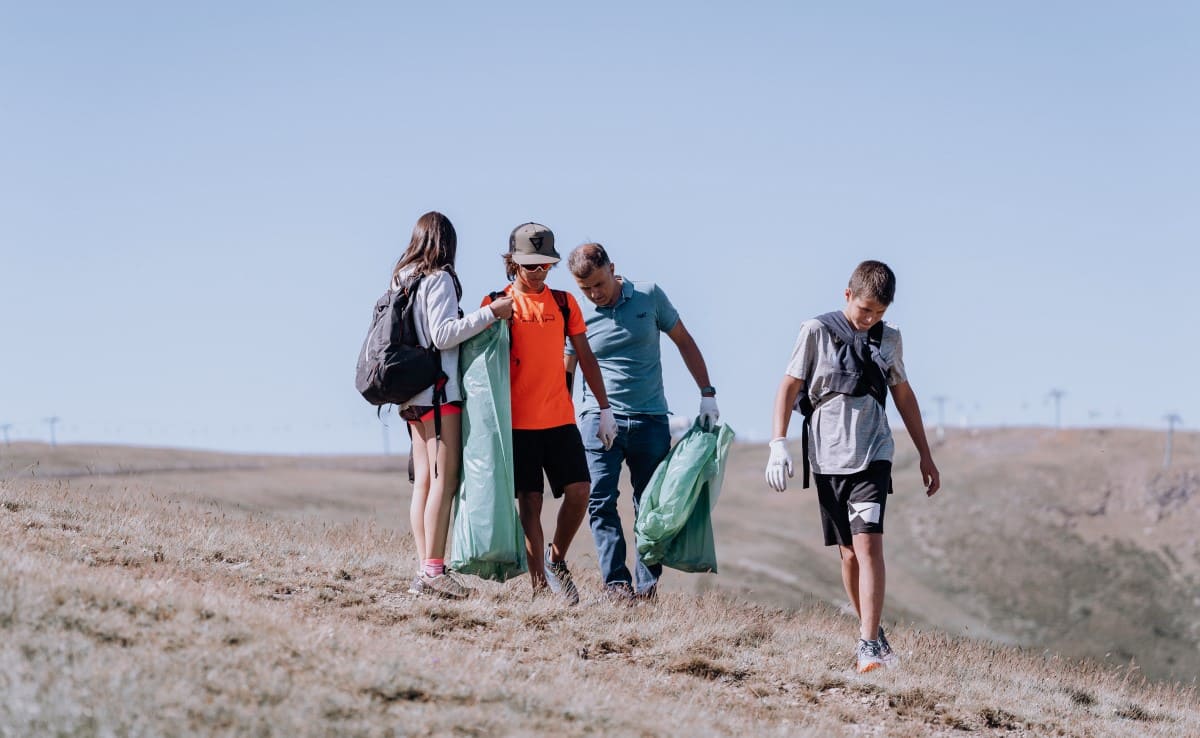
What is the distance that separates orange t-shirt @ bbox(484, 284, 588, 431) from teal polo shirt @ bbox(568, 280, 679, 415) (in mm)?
739

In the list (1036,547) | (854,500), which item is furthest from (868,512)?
(1036,547)

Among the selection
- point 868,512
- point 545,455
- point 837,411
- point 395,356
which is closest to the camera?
point 395,356

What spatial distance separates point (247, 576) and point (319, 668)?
2.58m

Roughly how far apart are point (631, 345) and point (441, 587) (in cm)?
194

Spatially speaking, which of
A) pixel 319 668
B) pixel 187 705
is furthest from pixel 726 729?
pixel 187 705

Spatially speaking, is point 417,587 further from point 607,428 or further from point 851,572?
point 851,572

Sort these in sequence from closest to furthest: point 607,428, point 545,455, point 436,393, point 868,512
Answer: point 868,512
point 436,393
point 545,455
point 607,428

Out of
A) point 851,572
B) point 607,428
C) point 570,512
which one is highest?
point 607,428

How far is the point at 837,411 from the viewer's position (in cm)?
764

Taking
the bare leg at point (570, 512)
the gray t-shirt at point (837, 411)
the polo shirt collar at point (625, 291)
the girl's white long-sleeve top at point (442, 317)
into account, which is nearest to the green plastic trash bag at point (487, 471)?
the girl's white long-sleeve top at point (442, 317)

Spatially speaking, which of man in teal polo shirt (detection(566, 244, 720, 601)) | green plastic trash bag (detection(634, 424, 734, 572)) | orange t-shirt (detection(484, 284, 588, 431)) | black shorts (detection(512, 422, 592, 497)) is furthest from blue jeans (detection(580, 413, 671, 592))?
orange t-shirt (detection(484, 284, 588, 431))

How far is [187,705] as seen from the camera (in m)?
5.06

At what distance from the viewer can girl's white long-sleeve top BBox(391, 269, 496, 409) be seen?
7480 mm

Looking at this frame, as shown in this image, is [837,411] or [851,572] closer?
[837,411]
